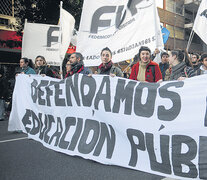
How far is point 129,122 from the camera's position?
3.43 metres

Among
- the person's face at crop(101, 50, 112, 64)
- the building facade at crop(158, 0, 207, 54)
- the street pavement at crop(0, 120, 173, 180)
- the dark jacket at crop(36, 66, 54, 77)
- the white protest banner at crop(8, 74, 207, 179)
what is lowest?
the street pavement at crop(0, 120, 173, 180)

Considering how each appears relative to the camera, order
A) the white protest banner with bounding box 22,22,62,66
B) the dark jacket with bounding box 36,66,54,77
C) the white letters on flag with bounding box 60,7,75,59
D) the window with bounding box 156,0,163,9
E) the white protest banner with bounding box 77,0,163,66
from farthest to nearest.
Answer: the window with bounding box 156,0,163,9, the white protest banner with bounding box 22,22,62,66, the white letters on flag with bounding box 60,7,75,59, the dark jacket with bounding box 36,66,54,77, the white protest banner with bounding box 77,0,163,66

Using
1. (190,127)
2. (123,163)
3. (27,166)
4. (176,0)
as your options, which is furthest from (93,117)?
(176,0)

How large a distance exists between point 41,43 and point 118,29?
3.97 metres

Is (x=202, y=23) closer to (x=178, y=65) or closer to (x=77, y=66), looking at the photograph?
(x=178, y=65)

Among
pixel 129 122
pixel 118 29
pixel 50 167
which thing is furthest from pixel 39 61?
pixel 129 122

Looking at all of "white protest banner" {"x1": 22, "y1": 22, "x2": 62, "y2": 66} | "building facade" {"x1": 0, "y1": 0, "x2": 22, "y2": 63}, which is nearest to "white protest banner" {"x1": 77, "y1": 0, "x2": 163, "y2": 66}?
"white protest banner" {"x1": 22, "y1": 22, "x2": 62, "y2": 66}

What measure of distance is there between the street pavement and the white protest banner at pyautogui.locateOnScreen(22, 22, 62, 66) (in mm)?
5035

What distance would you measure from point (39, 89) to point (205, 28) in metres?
4.27

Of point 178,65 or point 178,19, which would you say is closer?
point 178,65

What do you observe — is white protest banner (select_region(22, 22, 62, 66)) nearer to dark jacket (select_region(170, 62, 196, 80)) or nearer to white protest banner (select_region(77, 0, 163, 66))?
white protest banner (select_region(77, 0, 163, 66))

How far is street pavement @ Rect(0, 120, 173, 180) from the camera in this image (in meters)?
3.10

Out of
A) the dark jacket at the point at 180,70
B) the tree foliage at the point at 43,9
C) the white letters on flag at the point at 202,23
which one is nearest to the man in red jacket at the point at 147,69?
the dark jacket at the point at 180,70

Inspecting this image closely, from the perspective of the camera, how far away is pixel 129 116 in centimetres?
345
